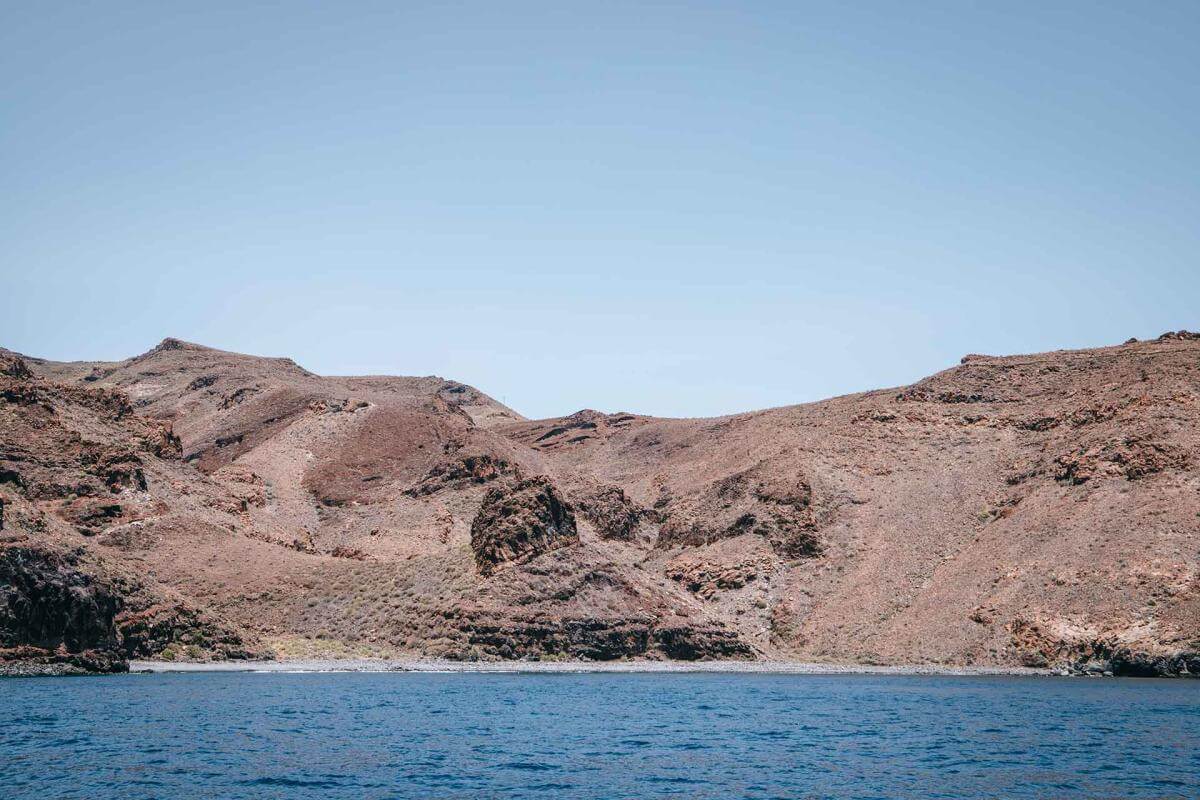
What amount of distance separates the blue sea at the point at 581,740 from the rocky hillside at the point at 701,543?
8807 millimetres

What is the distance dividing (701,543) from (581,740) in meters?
58.0

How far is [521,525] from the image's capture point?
256 ft

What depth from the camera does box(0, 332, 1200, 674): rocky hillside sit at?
6600 cm

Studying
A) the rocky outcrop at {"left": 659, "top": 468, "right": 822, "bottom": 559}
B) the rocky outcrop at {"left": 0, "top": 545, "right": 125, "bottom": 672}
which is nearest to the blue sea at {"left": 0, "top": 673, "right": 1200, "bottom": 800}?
the rocky outcrop at {"left": 0, "top": 545, "right": 125, "bottom": 672}

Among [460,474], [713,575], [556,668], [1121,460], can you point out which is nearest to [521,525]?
[556,668]

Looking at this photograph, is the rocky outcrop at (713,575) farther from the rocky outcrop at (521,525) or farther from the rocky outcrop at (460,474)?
the rocky outcrop at (460,474)

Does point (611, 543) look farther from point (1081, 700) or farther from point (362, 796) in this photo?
point (362, 796)

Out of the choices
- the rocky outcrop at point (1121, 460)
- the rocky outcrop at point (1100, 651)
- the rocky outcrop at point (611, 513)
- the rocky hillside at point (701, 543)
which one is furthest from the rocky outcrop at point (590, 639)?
the rocky outcrop at point (1121, 460)

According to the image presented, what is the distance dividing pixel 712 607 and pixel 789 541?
36.7 ft

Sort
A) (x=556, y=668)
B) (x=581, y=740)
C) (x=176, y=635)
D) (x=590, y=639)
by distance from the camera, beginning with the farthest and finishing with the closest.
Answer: (x=590, y=639), (x=556, y=668), (x=176, y=635), (x=581, y=740)

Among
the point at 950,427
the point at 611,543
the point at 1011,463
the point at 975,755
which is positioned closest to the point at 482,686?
the point at 975,755

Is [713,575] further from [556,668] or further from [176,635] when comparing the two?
[176,635]

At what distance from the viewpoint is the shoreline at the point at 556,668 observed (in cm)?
6338

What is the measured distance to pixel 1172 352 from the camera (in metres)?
106
